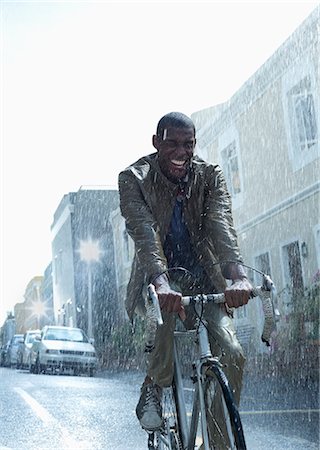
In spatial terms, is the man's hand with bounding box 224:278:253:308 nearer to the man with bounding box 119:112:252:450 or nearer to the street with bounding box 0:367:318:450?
the man with bounding box 119:112:252:450

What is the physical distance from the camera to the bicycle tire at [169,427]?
345 centimetres

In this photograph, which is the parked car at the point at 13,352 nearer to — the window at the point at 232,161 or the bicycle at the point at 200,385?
the window at the point at 232,161

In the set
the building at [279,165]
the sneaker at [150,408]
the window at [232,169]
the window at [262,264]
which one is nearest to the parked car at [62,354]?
the building at [279,165]

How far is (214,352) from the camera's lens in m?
3.44

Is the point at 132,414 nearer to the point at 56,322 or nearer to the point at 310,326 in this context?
the point at 310,326

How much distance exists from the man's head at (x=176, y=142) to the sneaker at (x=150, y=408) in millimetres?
1039

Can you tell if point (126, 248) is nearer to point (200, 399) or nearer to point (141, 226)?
point (141, 226)

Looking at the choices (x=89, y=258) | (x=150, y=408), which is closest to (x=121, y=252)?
(x=89, y=258)

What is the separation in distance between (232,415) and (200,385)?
338 millimetres

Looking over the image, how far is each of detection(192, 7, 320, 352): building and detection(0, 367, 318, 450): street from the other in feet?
15.2

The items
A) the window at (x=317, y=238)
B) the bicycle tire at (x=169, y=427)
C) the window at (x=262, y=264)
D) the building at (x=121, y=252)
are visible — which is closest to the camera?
the bicycle tire at (x=169, y=427)

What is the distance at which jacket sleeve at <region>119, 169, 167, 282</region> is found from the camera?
3.35 m

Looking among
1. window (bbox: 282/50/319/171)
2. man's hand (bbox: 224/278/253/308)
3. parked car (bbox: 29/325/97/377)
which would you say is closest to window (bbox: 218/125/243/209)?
window (bbox: 282/50/319/171)

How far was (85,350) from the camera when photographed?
20.5 m
